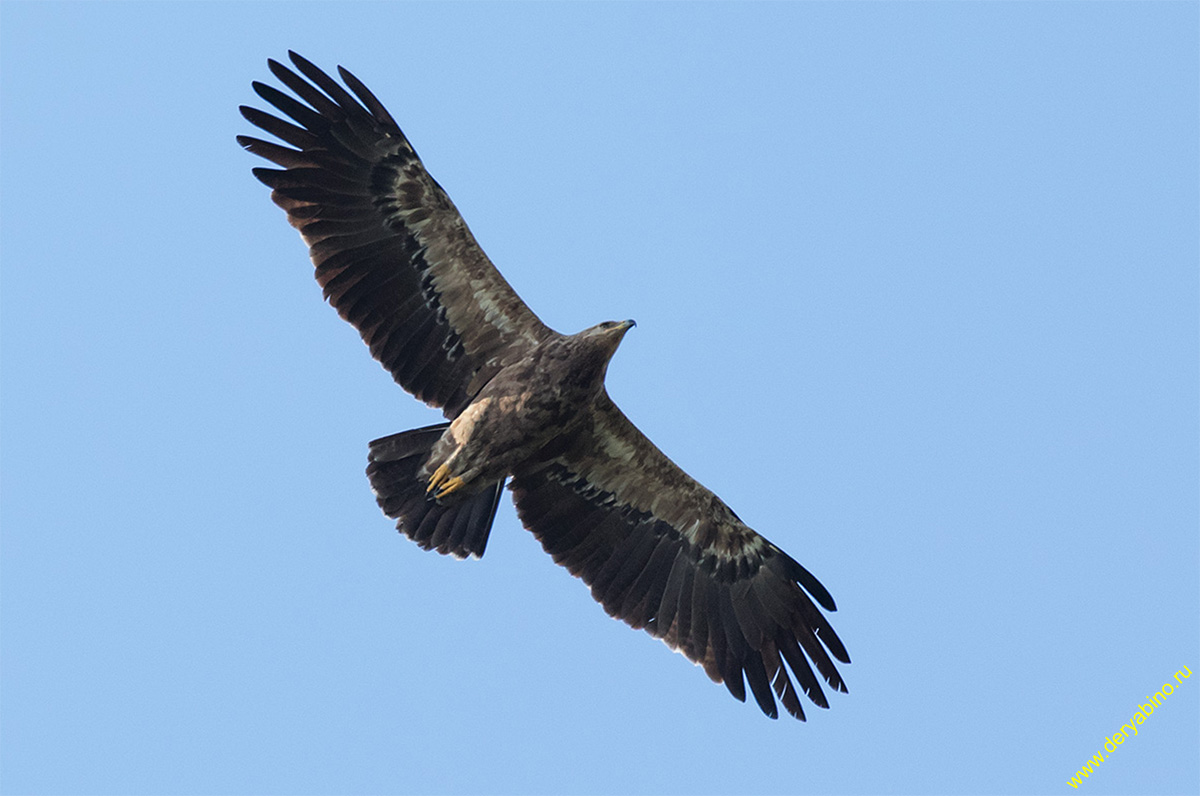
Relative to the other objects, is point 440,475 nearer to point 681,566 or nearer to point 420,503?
point 420,503

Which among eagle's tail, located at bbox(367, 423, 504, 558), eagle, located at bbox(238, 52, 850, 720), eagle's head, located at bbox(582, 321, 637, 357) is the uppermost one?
eagle's head, located at bbox(582, 321, 637, 357)

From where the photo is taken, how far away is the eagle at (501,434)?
1149cm

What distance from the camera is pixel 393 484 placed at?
11.8 metres

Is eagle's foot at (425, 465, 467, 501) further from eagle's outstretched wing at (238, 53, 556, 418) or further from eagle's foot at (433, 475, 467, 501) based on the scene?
eagle's outstretched wing at (238, 53, 556, 418)

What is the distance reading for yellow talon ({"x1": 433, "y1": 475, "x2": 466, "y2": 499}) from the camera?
37.8 ft

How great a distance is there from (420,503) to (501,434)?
3.32 feet

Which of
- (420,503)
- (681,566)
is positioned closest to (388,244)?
(420,503)

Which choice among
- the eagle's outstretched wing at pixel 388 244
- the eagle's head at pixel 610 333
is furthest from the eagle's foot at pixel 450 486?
the eagle's head at pixel 610 333

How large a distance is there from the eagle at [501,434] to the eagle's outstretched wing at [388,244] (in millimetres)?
12

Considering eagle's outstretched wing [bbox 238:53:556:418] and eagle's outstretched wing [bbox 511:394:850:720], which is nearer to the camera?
eagle's outstretched wing [bbox 238:53:556:418]

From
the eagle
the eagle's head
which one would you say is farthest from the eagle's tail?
the eagle's head

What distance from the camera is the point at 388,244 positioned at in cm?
1174

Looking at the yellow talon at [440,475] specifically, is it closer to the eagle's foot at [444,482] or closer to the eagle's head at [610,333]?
the eagle's foot at [444,482]

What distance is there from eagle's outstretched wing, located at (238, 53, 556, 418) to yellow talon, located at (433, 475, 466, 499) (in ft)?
2.05
